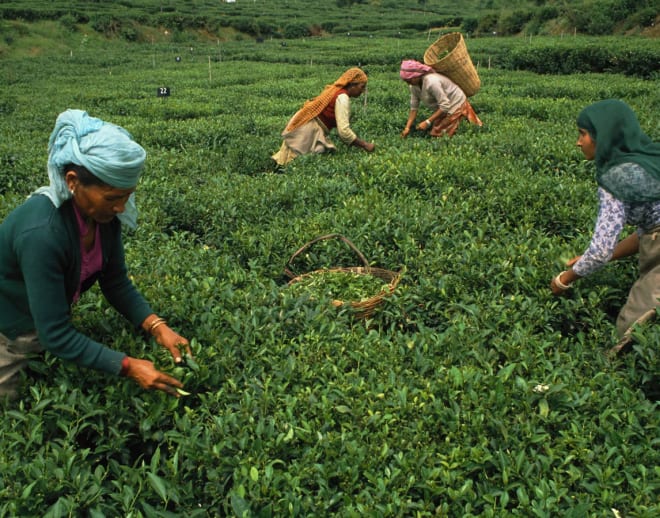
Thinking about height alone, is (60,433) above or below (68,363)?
below

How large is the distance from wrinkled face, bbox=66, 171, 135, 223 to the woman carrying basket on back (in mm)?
6290

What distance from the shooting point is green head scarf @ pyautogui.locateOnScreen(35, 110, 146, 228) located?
7.43 feet

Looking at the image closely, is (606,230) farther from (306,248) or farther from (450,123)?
(450,123)

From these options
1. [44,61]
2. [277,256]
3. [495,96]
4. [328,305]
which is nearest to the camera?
[328,305]

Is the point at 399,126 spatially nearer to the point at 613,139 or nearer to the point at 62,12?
the point at 613,139

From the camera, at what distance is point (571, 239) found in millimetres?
4801

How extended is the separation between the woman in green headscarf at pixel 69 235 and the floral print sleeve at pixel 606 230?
91.4 inches

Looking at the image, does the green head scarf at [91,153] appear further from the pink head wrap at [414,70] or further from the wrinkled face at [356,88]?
the pink head wrap at [414,70]

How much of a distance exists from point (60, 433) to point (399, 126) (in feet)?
25.2

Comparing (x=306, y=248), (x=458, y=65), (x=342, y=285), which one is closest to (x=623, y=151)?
(x=342, y=285)

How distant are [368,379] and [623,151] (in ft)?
6.27

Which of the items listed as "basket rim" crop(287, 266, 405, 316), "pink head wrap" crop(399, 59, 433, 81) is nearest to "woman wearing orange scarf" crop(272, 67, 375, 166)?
"pink head wrap" crop(399, 59, 433, 81)

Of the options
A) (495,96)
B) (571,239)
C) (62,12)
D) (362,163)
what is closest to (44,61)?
(62,12)

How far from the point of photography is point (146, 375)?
8.20 feet
